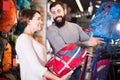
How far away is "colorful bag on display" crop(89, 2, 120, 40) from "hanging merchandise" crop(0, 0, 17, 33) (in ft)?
4.33

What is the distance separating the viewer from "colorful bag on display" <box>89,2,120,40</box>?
61.7 inches

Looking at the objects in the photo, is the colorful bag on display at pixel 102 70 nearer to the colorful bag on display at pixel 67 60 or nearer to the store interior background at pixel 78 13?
the colorful bag on display at pixel 67 60

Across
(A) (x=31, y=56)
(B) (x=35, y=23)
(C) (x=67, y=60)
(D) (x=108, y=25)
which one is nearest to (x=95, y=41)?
(D) (x=108, y=25)

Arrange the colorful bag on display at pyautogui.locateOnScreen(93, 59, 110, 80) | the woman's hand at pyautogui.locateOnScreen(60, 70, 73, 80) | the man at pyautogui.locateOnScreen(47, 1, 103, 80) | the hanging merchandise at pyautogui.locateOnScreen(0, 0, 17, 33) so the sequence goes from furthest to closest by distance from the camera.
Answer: the hanging merchandise at pyautogui.locateOnScreen(0, 0, 17, 33) < the man at pyautogui.locateOnScreen(47, 1, 103, 80) < the woman's hand at pyautogui.locateOnScreen(60, 70, 73, 80) < the colorful bag on display at pyautogui.locateOnScreen(93, 59, 110, 80)

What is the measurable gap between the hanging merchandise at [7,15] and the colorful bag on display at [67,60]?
1062 mm

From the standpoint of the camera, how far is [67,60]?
1.84m

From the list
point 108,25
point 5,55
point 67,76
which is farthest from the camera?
point 5,55

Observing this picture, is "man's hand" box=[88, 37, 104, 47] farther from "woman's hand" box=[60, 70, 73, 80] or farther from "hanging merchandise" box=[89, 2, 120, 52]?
"woman's hand" box=[60, 70, 73, 80]

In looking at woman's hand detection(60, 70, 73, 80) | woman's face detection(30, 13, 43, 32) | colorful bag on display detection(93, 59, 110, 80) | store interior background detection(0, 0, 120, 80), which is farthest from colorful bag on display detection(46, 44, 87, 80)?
store interior background detection(0, 0, 120, 80)

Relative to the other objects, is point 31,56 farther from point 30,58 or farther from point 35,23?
point 35,23

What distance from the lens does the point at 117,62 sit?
154cm

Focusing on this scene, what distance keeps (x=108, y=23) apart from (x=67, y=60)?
0.40 m

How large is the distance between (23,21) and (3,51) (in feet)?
2.47

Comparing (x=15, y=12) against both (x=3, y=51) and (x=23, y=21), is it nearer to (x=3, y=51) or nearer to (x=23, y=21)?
(x=3, y=51)
